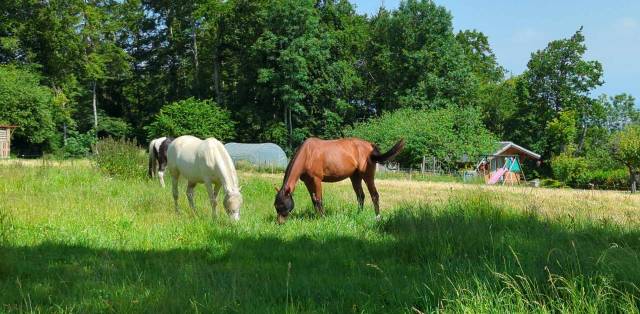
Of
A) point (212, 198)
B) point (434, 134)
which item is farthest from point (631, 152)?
point (212, 198)

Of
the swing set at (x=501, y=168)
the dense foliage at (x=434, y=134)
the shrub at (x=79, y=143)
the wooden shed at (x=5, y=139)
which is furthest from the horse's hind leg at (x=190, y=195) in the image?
the shrub at (x=79, y=143)

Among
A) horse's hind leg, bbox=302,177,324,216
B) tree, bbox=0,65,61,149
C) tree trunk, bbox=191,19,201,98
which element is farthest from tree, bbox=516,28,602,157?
horse's hind leg, bbox=302,177,324,216

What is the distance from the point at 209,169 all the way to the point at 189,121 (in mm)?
35381

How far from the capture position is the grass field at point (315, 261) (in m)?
4.06

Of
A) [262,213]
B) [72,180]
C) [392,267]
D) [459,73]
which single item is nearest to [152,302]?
[392,267]

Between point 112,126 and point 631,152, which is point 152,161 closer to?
point 631,152

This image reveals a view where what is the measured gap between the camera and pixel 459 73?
49250mm

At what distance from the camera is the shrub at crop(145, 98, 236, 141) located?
4431 cm

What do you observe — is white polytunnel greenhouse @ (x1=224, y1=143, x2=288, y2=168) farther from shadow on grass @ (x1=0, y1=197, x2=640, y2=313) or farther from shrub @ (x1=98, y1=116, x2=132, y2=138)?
shadow on grass @ (x1=0, y1=197, x2=640, y2=313)

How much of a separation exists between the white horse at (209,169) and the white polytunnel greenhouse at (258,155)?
25.1 metres

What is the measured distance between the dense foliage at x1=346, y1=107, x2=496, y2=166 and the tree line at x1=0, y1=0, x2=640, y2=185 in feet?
0.51

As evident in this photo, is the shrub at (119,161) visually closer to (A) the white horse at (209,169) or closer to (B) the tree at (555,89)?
(A) the white horse at (209,169)

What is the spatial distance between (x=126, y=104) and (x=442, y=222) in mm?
55122

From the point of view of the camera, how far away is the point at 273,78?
47656mm
